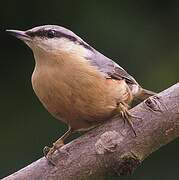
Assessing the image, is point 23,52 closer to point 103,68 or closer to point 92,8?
point 92,8

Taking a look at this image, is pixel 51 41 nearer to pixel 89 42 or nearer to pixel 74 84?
pixel 74 84

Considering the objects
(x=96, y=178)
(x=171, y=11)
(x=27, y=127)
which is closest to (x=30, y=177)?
(x=96, y=178)

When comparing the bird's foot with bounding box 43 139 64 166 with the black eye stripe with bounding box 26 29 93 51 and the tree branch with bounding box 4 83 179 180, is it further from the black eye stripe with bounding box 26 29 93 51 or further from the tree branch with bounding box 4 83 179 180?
the black eye stripe with bounding box 26 29 93 51

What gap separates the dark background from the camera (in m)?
4.92

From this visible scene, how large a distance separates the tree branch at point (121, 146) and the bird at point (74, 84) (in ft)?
0.22

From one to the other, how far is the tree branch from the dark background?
202cm

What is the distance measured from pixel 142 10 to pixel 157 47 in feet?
1.00

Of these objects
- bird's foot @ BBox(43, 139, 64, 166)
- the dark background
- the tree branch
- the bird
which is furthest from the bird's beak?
the dark background

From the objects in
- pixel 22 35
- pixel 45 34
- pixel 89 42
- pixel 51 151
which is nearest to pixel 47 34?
pixel 45 34

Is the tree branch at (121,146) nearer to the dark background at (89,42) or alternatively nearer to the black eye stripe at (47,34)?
the black eye stripe at (47,34)

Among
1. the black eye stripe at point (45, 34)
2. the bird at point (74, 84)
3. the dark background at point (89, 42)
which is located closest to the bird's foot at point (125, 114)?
the bird at point (74, 84)

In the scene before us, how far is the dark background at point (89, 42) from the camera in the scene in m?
4.92

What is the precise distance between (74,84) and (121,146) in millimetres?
371

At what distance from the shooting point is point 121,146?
2.72 metres
